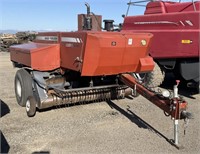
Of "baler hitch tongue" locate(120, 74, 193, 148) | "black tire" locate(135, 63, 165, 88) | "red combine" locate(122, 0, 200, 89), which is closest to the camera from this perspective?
"baler hitch tongue" locate(120, 74, 193, 148)

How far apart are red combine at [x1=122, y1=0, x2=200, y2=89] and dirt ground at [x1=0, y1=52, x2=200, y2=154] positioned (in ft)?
2.69

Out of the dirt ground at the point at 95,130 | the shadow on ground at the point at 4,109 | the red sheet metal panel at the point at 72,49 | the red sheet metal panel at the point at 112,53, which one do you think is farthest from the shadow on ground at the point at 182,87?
the shadow on ground at the point at 4,109

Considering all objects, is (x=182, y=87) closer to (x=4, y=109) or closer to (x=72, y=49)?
(x=72, y=49)

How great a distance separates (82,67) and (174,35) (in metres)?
2.39

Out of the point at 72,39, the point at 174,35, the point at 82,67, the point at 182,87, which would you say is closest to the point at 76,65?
the point at 82,67

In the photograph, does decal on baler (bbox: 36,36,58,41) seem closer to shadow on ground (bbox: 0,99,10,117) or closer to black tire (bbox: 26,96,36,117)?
black tire (bbox: 26,96,36,117)

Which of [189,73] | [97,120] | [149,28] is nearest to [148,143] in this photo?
[97,120]

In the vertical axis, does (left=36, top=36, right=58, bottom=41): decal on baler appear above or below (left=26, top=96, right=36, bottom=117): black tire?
above

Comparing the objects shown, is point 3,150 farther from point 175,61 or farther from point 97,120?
point 175,61

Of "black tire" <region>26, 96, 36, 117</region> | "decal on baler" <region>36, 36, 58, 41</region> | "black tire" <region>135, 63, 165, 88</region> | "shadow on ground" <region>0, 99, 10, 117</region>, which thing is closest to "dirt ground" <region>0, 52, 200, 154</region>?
"shadow on ground" <region>0, 99, 10, 117</region>

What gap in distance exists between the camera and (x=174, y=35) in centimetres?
613

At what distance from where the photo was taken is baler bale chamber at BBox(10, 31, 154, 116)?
15.1 ft

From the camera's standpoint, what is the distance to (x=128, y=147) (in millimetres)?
3900

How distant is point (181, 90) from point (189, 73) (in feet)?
3.88
